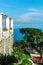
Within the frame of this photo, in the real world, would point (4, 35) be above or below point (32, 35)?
above

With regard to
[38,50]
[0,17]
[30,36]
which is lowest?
[38,50]

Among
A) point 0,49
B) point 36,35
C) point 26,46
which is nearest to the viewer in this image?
point 0,49

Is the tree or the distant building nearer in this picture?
the distant building

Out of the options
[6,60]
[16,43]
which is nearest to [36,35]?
[16,43]

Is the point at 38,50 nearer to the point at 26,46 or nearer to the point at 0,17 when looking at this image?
the point at 26,46

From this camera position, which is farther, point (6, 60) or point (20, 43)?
point (20, 43)

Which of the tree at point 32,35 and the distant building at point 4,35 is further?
the tree at point 32,35

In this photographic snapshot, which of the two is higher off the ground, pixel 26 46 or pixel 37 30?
pixel 37 30

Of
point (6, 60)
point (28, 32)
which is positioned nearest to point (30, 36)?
point (28, 32)

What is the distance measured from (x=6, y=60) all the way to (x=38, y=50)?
1319cm

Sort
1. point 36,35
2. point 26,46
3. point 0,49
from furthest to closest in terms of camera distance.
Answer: point 26,46, point 36,35, point 0,49

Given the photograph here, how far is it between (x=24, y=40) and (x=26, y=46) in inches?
50.4

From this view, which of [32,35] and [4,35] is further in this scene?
[32,35]

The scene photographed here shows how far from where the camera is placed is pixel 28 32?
83.7ft
